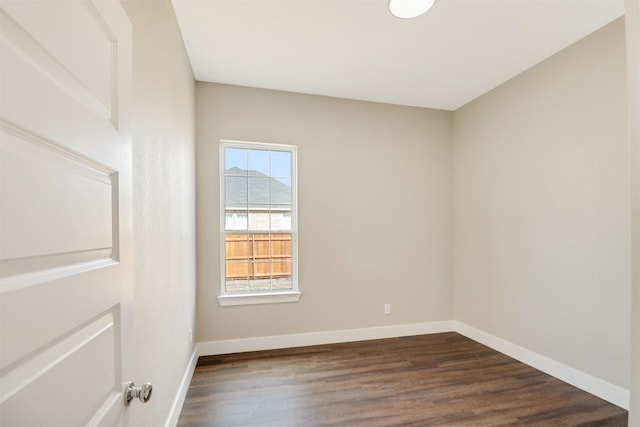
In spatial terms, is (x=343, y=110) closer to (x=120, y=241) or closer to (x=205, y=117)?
(x=205, y=117)

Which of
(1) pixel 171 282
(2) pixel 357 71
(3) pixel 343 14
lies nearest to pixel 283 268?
(1) pixel 171 282

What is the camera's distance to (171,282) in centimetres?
192

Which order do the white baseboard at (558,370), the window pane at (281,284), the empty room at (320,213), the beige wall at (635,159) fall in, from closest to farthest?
the empty room at (320,213), the beige wall at (635,159), the white baseboard at (558,370), the window pane at (281,284)

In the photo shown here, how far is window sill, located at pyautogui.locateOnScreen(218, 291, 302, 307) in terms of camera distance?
314 cm

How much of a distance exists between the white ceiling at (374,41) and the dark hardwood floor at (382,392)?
290cm

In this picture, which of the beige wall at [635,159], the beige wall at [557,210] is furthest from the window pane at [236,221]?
the beige wall at [635,159]

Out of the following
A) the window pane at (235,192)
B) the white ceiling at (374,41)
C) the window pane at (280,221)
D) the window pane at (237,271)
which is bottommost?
the window pane at (237,271)

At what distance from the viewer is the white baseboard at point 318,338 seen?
10.2 feet

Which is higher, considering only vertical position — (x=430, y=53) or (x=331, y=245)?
(x=430, y=53)

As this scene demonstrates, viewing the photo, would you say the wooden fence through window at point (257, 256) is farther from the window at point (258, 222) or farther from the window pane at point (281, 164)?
the window pane at point (281, 164)

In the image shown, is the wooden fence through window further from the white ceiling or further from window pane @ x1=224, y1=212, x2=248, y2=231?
the white ceiling

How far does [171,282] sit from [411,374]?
7.32 feet

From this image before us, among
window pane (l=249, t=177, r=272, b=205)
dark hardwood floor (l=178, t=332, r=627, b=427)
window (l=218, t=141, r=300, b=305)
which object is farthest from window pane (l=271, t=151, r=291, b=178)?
dark hardwood floor (l=178, t=332, r=627, b=427)

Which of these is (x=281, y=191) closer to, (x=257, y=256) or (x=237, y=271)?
(x=257, y=256)
